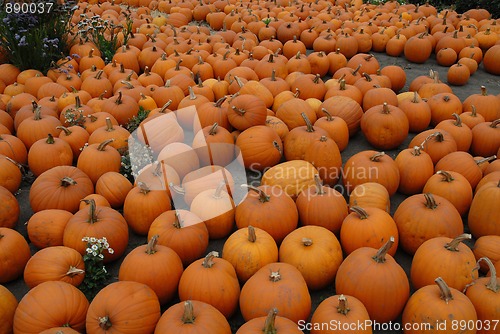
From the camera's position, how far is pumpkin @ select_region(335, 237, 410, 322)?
9.81 feet

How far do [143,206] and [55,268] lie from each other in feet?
2.99

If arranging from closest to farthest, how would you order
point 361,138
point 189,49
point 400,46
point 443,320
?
point 443,320 → point 361,138 → point 189,49 → point 400,46

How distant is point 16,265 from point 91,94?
3156mm

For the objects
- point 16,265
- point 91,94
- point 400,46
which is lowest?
point 16,265

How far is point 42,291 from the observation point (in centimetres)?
295

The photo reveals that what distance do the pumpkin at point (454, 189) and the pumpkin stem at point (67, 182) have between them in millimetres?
3350

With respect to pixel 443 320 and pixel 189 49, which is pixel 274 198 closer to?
pixel 443 320

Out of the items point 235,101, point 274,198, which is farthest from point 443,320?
point 235,101

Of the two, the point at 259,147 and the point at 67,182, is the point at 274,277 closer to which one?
the point at 259,147

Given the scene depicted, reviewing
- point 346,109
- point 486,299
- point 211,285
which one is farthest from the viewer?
point 346,109

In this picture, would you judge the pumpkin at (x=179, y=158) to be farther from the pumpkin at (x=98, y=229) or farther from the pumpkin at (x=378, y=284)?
the pumpkin at (x=378, y=284)

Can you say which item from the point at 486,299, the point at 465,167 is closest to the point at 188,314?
the point at 486,299

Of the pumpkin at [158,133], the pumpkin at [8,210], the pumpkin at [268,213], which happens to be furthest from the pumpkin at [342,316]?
the pumpkin at [8,210]

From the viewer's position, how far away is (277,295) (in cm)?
293
